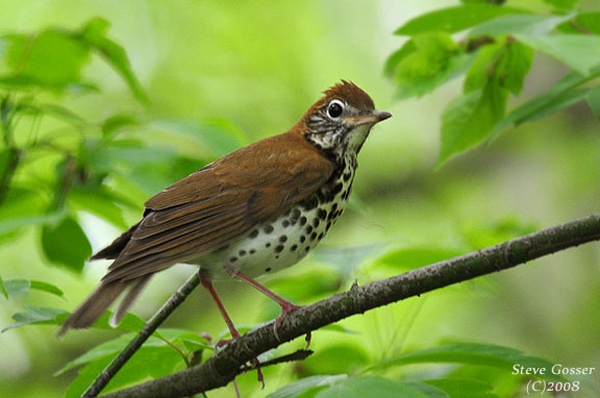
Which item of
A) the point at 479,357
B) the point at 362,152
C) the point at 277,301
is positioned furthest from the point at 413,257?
the point at 362,152

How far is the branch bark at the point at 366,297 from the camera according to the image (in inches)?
98.2

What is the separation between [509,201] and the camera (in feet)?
30.5

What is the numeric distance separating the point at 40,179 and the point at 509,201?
19.7ft

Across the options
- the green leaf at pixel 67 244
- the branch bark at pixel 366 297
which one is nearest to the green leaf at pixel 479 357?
the branch bark at pixel 366 297

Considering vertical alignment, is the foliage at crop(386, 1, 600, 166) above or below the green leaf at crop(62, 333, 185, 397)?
above

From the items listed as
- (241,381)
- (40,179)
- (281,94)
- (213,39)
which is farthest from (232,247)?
(213,39)

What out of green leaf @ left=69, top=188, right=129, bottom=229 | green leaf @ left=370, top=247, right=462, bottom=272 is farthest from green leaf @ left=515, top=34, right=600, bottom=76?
green leaf @ left=69, top=188, right=129, bottom=229

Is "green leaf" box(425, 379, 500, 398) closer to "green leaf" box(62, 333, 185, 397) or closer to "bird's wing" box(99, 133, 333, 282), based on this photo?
"green leaf" box(62, 333, 185, 397)

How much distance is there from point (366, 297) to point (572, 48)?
1.26 m

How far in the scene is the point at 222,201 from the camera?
393cm

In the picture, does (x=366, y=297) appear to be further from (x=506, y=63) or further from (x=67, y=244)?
(x=67, y=244)

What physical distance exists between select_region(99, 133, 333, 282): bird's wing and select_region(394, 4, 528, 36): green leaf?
74 centimetres

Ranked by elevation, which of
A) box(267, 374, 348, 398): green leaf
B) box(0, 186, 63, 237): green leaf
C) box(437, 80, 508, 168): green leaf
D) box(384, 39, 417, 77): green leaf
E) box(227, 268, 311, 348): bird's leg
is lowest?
box(267, 374, 348, 398): green leaf

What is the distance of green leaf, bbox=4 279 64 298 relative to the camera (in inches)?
114
